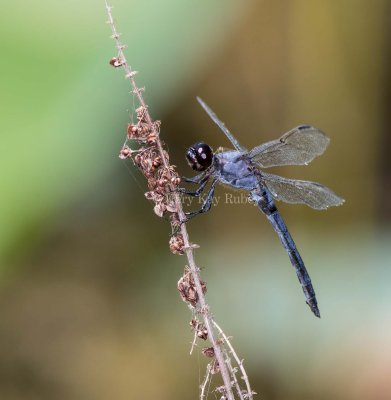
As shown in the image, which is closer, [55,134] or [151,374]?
[55,134]

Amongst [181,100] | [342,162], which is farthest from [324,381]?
[181,100]

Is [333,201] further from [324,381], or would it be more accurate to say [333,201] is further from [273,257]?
[324,381]

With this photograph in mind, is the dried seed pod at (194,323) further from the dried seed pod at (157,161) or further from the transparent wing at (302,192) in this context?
the transparent wing at (302,192)

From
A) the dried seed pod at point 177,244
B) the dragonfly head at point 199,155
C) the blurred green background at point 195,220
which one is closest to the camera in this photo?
the dried seed pod at point 177,244

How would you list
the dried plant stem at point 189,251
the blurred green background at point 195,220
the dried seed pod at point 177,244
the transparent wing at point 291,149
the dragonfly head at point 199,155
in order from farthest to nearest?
the transparent wing at point 291,149 < the dragonfly head at point 199,155 < the blurred green background at point 195,220 < the dried seed pod at point 177,244 < the dried plant stem at point 189,251

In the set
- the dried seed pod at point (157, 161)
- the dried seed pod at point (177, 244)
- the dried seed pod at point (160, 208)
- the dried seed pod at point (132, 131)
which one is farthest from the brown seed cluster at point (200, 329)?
the dried seed pod at point (132, 131)

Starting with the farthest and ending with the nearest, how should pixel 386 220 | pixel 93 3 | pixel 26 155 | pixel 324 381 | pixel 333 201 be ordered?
pixel 386 220 < pixel 324 381 < pixel 333 201 < pixel 93 3 < pixel 26 155
